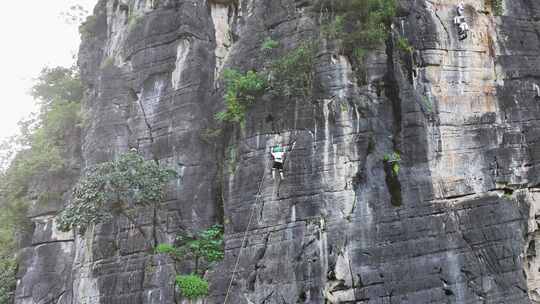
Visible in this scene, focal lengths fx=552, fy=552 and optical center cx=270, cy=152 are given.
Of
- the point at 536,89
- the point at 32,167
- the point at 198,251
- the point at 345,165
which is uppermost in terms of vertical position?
the point at 536,89

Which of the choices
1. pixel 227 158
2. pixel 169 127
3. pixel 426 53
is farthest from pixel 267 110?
pixel 426 53

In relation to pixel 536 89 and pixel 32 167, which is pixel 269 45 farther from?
pixel 32 167

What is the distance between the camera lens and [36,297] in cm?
1656

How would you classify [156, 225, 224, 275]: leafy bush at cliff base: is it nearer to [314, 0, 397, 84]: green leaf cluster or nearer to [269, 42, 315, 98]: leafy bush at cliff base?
[269, 42, 315, 98]: leafy bush at cliff base

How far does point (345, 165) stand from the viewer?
12617 mm

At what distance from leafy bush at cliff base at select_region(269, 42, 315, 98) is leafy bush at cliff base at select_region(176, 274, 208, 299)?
16.1ft

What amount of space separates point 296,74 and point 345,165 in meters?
2.62

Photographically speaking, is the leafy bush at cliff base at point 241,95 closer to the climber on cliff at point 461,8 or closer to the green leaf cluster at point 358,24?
the green leaf cluster at point 358,24

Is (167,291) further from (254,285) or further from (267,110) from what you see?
(267,110)

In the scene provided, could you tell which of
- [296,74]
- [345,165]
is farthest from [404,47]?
[345,165]

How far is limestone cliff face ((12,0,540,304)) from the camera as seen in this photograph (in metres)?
11.8

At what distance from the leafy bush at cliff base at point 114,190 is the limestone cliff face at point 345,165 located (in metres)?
0.57

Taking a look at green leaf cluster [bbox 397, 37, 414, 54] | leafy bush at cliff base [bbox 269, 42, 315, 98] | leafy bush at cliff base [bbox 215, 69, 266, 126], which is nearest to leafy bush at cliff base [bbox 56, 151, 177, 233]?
leafy bush at cliff base [bbox 215, 69, 266, 126]

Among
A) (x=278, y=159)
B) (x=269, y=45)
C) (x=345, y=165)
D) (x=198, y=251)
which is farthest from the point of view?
(x=269, y=45)
